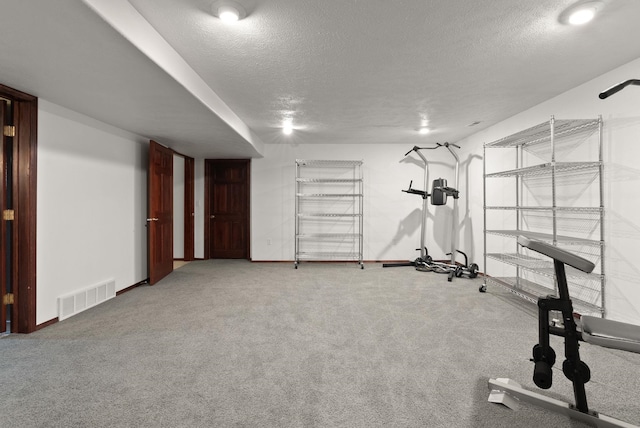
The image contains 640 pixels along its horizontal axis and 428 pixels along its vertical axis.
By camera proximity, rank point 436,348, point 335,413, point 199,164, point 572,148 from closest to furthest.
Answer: point 335,413, point 436,348, point 572,148, point 199,164

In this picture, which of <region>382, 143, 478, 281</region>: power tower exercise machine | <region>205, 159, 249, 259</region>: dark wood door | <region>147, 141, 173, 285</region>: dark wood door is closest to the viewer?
<region>147, 141, 173, 285</region>: dark wood door

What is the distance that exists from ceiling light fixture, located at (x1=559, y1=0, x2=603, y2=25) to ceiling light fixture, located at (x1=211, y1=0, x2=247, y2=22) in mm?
2004

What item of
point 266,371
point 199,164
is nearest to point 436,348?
point 266,371

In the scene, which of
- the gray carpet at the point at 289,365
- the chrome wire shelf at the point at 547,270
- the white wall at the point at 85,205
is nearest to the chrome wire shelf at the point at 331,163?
the white wall at the point at 85,205

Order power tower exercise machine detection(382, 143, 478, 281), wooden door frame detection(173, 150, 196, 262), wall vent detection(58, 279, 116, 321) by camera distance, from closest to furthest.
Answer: wall vent detection(58, 279, 116, 321) < power tower exercise machine detection(382, 143, 478, 281) < wooden door frame detection(173, 150, 196, 262)

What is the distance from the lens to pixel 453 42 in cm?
222

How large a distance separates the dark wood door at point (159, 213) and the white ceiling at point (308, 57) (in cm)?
61

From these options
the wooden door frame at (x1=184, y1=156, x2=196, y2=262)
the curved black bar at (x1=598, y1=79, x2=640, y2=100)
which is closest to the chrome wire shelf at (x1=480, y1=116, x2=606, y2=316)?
the curved black bar at (x1=598, y1=79, x2=640, y2=100)

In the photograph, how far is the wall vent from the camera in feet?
9.87

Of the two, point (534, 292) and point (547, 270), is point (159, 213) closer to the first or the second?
point (547, 270)

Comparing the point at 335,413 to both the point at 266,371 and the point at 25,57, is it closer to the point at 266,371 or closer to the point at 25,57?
the point at 266,371

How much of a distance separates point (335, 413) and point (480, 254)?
4.22 m

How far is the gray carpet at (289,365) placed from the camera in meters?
1.62

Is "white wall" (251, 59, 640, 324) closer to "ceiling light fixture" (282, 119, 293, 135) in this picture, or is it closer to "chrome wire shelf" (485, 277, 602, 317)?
"ceiling light fixture" (282, 119, 293, 135)
